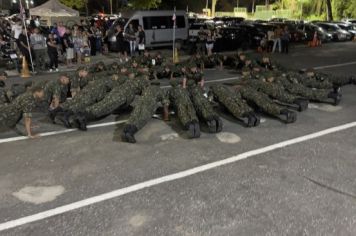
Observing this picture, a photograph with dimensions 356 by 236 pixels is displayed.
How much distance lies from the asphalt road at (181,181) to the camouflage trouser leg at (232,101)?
29 cm

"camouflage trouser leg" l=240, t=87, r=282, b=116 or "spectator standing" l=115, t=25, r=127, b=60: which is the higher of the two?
"spectator standing" l=115, t=25, r=127, b=60

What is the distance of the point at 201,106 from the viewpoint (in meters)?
8.19

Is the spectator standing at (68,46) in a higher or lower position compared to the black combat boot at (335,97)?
higher

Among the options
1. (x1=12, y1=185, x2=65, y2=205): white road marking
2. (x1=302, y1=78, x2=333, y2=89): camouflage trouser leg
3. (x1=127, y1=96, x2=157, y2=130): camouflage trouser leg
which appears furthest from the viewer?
(x1=302, y1=78, x2=333, y2=89): camouflage trouser leg

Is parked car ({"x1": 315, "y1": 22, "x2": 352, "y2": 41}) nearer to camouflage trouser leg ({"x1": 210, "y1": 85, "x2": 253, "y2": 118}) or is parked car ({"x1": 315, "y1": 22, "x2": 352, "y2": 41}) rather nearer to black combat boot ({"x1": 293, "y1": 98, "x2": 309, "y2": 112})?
black combat boot ({"x1": 293, "y1": 98, "x2": 309, "y2": 112})

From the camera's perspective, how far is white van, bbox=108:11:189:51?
21.0m

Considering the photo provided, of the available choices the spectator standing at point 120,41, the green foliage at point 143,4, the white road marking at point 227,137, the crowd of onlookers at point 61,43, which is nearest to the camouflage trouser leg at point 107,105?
the white road marking at point 227,137

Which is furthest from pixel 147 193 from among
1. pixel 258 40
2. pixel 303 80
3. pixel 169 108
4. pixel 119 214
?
pixel 258 40

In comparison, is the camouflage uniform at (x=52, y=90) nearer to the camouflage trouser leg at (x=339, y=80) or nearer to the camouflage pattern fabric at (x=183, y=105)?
the camouflage pattern fabric at (x=183, y=105)

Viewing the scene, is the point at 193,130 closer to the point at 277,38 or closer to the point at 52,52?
the point at 52,52

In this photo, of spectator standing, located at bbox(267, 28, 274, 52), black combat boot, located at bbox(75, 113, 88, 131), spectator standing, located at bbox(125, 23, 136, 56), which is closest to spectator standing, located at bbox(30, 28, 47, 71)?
spectator standing, located at bbox(125, 23, 136, 56)

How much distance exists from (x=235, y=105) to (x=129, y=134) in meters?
2.59

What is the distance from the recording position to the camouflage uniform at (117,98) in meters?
8.29

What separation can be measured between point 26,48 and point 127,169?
414 inches
